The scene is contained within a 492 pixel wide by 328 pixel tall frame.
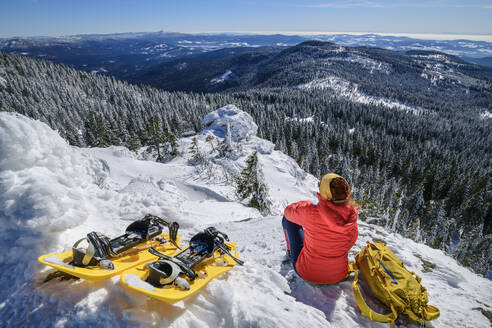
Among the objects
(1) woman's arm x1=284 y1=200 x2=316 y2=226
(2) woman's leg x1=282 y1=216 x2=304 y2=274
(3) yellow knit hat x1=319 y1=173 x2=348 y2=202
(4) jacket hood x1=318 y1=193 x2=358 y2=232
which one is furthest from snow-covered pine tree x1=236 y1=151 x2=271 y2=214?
(3) yellow knit hat x1=319 y1=173 x2=348 y2=202

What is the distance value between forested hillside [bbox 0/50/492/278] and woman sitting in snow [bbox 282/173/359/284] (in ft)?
119

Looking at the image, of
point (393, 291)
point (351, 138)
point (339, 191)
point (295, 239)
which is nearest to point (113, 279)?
point (295, 239)

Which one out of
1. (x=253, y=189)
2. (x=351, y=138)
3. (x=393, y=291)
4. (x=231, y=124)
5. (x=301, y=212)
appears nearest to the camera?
(x=393, y=291)

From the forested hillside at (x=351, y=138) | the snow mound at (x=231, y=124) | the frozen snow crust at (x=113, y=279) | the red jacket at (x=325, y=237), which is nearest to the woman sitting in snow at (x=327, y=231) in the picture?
the red jacket at (x=325, y=237)

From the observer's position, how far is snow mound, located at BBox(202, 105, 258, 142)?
56297 mm

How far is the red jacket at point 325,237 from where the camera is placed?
3734 mm

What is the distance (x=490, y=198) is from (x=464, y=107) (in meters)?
189

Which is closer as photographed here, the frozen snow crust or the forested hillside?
the frozen snow crust

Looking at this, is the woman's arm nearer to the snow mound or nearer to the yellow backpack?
the yellow backpack

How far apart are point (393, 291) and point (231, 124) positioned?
55060 mm

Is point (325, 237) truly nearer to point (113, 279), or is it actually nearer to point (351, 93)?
point (113, 279)

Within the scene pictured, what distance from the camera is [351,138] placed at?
93.8 meters

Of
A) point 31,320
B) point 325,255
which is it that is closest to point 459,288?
point 325,255

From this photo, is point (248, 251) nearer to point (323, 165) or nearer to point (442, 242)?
point (442, 242)
